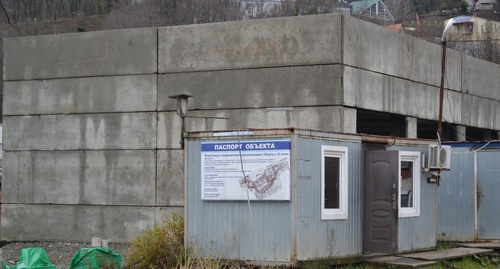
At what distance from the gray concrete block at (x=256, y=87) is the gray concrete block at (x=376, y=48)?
2.73 feet

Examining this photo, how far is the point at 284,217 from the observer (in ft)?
45.1

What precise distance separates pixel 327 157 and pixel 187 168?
258cm

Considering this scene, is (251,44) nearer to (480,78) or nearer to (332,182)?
(332,182)

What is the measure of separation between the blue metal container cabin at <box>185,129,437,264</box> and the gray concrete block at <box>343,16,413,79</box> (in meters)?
5.31

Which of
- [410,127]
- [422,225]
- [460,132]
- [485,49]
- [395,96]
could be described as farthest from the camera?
[485,49]

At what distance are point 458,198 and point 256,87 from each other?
5.75 meters

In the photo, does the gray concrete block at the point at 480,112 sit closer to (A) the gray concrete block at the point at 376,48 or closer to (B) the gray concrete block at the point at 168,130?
(A) the gray concrete block at the point at 376,48

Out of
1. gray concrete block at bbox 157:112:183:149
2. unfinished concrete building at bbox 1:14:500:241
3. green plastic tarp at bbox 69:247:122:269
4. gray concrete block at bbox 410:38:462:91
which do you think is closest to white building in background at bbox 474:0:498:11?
gray concrete block at bbox 410:38:462:91

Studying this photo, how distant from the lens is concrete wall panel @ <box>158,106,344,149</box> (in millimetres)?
19625

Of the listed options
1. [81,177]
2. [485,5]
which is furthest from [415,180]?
[485,5]

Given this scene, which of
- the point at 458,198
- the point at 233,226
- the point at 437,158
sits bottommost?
the point at 233,226

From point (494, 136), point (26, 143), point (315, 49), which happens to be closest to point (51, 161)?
point (26, 143)

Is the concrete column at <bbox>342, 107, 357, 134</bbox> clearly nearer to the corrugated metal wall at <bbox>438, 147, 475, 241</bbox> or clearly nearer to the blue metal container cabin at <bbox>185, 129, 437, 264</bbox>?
the corrugated metal wall at <bbox>438, 147, 475, 241</bbox>

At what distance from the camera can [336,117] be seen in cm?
1952
